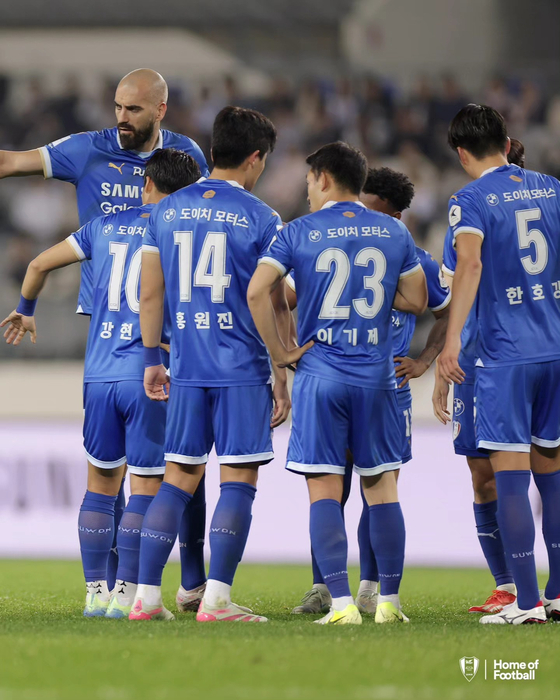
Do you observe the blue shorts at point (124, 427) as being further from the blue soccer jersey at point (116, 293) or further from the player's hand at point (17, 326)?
the player's hand at point (17, 326)

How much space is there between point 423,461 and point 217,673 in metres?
6.19

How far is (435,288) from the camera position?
5555mm

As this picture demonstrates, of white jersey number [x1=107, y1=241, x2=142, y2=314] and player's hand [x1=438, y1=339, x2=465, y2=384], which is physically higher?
white jersey number [x1=107, y1=241, x2=142, y2=314]

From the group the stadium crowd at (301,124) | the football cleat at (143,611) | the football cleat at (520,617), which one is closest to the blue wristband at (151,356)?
the football cleat at (143,611)

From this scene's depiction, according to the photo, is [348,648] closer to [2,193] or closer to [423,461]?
[423,461]

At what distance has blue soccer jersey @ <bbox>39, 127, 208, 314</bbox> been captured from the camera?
5.82 m

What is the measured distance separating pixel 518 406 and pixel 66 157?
2806 mm

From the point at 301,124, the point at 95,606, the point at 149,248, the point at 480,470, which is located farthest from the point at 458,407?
the point at 301,124

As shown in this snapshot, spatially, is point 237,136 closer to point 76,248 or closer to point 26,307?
point 76,248

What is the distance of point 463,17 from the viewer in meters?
16.3

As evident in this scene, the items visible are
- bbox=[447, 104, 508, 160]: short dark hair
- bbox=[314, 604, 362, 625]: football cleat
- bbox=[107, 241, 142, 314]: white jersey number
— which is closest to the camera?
bbox=[314, 604, 362, 625]: football cleat

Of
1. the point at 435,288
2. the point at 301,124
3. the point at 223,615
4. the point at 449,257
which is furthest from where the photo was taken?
the point at 301,124

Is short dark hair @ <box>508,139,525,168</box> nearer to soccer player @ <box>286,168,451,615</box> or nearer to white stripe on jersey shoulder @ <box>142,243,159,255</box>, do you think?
soccer player @ <box>286,168,451,615</box>

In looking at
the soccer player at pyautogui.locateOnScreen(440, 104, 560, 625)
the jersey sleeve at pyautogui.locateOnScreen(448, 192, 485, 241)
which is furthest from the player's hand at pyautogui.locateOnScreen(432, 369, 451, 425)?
the jersey sleeve at pyautogui.locateOnScreen(448, 192, 485, 241)
